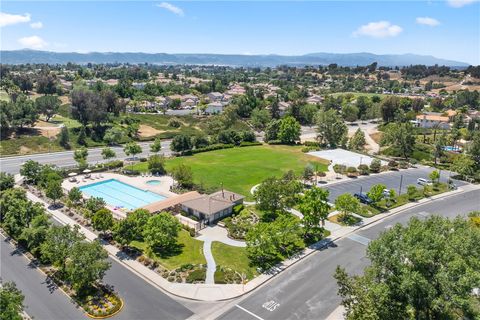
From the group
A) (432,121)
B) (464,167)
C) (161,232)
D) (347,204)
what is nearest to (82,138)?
(161,232)

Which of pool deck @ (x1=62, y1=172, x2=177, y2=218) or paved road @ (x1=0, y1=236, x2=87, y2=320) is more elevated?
pool deck @ (x1=62, y1=172, x2=177, y2=218)

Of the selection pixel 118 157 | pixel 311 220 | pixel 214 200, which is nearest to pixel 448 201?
pixel 311 220

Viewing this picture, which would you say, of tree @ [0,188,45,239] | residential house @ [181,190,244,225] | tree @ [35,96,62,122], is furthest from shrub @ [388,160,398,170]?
tree @ [35,96,62,122]

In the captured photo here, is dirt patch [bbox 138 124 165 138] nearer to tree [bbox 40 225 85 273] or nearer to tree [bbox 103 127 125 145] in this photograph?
tree [bbox 103 127 125 145]

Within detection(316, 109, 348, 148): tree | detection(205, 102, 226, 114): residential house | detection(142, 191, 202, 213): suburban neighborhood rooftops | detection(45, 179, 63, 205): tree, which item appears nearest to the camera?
detection(142, 191, 202, 213): suburban neighborhood rooftops

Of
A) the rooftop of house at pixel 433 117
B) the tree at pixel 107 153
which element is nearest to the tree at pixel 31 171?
the tree at pixel 107 153

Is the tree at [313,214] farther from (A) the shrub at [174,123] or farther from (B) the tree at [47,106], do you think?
(B) the tree at [47,106]
